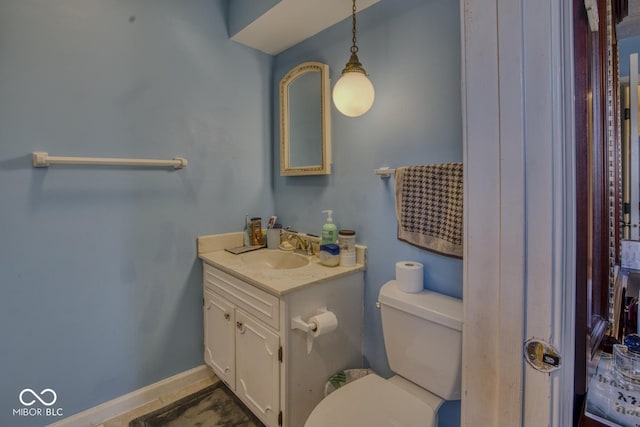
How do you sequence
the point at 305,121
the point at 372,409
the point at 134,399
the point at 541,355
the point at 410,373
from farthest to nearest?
1. the point at 305,121
2. the point at 134,399
3. the point at 410,373
4. the point at 372,409
5. the point at 541,355

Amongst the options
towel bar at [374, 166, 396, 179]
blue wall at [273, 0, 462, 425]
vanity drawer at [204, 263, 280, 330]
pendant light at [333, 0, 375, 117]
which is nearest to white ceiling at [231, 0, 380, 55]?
Result: blue wall at [273, 0, 462, 425]

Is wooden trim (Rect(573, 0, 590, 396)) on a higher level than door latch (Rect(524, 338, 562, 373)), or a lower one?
higher

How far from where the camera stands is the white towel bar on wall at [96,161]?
4.30ft

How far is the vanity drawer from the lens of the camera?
4.22ft

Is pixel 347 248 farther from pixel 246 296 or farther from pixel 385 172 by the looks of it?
pixel 246 296

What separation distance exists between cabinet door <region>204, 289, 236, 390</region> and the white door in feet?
4.24

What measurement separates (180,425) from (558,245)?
1.81 meters

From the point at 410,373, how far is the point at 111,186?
5.38 feet

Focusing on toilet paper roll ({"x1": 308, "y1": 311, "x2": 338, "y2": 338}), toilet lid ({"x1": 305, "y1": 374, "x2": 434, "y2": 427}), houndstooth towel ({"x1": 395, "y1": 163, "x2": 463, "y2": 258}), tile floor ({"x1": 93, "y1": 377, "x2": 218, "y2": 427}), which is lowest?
tile floor ({"x1": 93, "y1": 377, "x2": 218, "y2": 427})

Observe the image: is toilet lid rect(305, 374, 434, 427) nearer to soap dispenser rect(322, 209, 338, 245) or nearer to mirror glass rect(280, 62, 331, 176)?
soap dispenser rect(322, 209, 338, 245)

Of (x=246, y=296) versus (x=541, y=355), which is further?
(x=246, y=296)

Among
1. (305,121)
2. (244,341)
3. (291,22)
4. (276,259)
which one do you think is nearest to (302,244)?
(276,259)

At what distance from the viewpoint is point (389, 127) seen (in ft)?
4.72

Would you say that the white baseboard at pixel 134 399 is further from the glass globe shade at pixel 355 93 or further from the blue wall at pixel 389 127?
the glass globe shade at pixel 355 93
